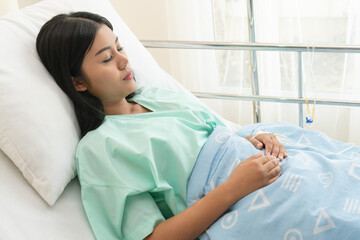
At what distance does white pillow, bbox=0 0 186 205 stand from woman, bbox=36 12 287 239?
0.12ft

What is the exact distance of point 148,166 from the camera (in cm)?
129

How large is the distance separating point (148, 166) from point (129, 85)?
0.30 m

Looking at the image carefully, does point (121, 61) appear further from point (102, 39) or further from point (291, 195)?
point (291, 195)

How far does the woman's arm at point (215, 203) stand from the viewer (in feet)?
3.97

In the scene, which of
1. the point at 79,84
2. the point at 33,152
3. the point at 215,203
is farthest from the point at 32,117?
the point at 215,203

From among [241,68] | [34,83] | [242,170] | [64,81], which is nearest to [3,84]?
[34,83]

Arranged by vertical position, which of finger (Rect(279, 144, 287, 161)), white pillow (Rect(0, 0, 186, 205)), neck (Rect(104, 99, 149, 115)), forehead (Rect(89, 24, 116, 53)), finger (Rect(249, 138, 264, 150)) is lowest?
finger (Rect(249, 138, 264, 150))

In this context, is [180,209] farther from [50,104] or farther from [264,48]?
[264,48]

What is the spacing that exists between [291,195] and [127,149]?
432 mm

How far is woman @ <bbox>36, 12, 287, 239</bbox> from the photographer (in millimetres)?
1231

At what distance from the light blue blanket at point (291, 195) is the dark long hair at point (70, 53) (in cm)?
35

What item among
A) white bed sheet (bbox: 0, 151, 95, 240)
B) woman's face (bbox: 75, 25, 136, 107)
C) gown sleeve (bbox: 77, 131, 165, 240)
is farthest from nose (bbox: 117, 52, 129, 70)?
white bed sheet (bbox: 0, 151, 95, 240)

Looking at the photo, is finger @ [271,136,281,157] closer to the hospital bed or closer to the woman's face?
the woman's face

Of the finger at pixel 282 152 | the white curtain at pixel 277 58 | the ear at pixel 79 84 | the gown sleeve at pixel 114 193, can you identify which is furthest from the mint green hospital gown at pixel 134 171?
the white curtain at pixel 277 58
